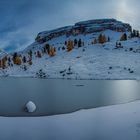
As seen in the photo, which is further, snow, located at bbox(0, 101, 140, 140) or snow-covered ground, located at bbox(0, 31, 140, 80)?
snow-covered ground, located at bbox(0, 31, 140, 80)

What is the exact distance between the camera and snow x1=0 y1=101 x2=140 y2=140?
1333 centimetres

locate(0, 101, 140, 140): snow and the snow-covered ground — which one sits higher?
locate(0, 101, 140, 140): snow

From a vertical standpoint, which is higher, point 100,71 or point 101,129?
point 101,129

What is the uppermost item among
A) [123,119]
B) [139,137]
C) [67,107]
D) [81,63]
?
[139,137]

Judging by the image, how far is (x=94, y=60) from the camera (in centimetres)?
14462

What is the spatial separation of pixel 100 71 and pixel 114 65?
1217 centimetres

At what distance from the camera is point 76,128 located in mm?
15156

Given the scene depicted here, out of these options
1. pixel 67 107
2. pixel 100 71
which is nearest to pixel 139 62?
pixel 100 71

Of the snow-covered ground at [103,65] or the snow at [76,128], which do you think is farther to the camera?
the snow-covered ground at [103,65]

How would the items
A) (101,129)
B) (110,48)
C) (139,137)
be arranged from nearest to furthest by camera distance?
(139,137) < (101,129) < (110,48)

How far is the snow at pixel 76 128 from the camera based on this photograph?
13328 millimetres

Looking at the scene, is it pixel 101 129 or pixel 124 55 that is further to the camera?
pixel 124 55

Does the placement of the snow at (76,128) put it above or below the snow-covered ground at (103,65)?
above

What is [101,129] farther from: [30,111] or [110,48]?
[110,48]
